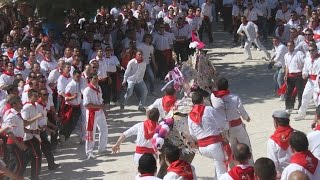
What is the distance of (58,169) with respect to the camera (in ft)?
40.0

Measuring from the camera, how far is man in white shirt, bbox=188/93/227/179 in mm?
9406

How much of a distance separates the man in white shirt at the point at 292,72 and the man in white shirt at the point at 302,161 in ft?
25.4

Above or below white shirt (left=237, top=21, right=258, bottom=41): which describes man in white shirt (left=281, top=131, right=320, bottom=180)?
below

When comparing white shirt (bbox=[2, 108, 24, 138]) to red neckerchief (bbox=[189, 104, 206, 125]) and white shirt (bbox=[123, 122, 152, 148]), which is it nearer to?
white shirt (bbox=[123, 122, 152, 148])

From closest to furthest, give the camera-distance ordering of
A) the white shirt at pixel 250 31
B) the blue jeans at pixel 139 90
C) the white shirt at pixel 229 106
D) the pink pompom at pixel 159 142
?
the pink pompom at pixel 159 142
the white shirt at pixel 229 106
the blue jeans at pixel 139 90
the white shirt at pixel 250 31

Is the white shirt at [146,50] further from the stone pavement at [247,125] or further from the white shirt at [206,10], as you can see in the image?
the white shirt at [206,10]

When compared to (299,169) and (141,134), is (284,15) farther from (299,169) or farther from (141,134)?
(299,169)

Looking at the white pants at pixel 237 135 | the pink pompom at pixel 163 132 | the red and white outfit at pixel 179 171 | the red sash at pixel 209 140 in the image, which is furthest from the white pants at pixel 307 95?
the red and white outfit at pixel 179 171

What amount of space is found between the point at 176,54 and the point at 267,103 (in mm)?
4747

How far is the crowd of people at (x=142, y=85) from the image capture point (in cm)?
816

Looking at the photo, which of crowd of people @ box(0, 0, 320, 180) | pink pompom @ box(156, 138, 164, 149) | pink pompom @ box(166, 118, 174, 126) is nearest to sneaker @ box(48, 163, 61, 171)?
crowd of people @ box(0, 0, 320, 180)

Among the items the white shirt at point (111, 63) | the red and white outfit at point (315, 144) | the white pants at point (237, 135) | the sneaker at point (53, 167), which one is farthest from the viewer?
the white shirt at point (111, 63)

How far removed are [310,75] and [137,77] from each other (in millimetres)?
4311

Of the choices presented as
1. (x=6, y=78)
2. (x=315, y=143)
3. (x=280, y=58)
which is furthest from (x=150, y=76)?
(x=315, y=143)
